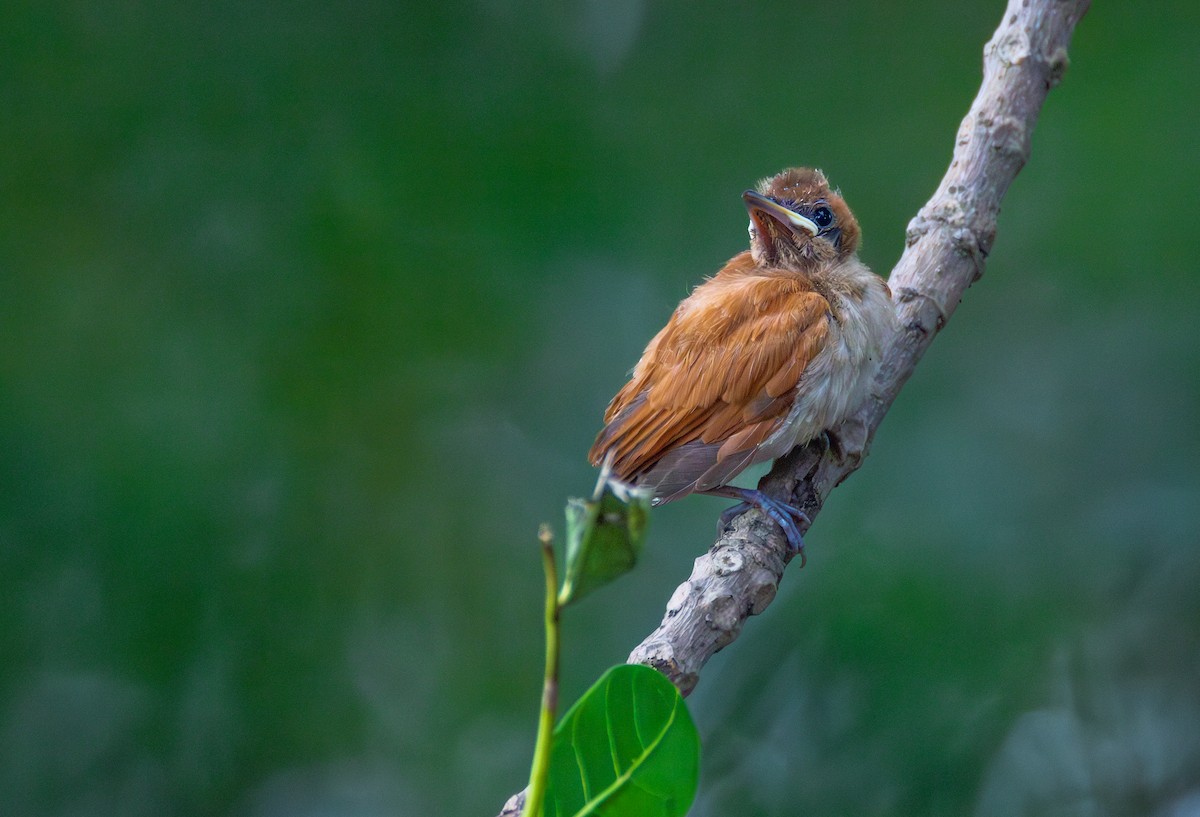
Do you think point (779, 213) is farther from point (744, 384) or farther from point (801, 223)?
point (744, 384)

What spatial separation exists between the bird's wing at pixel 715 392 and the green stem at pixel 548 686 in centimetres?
96

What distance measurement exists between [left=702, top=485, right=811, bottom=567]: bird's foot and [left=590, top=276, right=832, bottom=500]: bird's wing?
0.05 m

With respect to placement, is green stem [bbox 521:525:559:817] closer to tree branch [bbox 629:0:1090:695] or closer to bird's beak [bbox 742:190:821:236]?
tree branch [bbox 629:0:1090:695]

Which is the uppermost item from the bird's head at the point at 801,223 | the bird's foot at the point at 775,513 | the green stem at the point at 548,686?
the bird's head at the point at 801,223

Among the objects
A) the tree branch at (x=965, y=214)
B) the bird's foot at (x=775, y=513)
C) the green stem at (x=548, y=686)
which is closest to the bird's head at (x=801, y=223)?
the tree branch at (x=965, y=214)

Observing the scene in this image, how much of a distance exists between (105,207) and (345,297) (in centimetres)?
64

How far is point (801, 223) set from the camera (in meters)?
1.84

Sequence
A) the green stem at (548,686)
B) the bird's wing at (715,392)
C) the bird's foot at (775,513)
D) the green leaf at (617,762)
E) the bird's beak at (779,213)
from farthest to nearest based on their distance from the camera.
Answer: the bird's beak at (779,213) < the bird's wing at (715,392) < the bird's foot at (775,513) < the green leaf at (617,762) < the green stem at (548,686)

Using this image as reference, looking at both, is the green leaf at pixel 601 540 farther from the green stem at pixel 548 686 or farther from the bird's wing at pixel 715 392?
the bird's wing at pixel 715 392

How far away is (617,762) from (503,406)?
189 cm

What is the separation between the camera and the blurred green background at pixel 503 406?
7.45 feet

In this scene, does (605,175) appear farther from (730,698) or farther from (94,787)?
(94,787)

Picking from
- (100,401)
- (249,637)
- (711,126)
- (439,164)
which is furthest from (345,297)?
(711,126)

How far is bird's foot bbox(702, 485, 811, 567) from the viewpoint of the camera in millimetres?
1459
